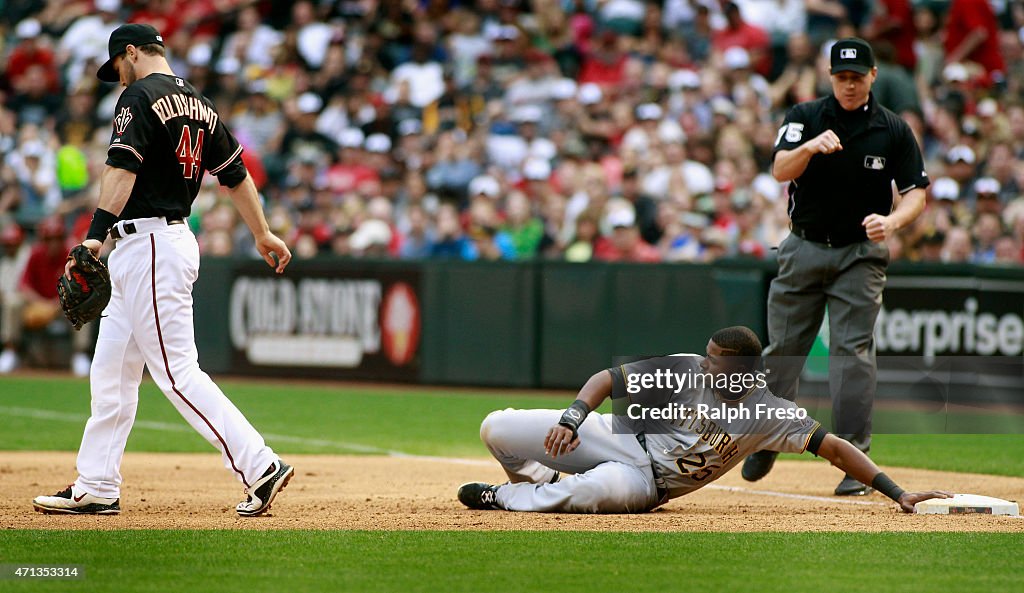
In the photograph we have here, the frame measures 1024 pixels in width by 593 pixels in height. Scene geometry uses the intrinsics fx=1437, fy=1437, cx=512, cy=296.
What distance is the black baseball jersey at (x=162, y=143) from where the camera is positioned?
620 centimetres

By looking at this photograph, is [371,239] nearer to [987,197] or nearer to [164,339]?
[987,197]

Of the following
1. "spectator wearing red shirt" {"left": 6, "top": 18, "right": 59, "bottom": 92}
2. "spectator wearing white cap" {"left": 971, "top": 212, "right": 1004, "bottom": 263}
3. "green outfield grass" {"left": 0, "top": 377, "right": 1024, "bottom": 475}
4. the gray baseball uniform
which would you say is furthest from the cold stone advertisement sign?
the gray baseball uniform

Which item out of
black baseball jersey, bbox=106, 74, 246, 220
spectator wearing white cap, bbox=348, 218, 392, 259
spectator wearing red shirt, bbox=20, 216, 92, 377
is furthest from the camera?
spectator wearing red shirt, bbox=20, 216, 92, 377

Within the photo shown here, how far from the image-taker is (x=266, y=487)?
6.35 m

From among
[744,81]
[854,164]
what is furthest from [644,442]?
[744,81]

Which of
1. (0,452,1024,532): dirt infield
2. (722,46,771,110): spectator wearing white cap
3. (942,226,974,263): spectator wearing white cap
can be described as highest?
(722,46,771,110): spectator wearing white cap

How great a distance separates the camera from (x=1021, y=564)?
5.39 metres

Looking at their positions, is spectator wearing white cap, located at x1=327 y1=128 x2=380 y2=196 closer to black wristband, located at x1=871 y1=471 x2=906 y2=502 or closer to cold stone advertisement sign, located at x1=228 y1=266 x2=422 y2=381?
cold stone advertisement sign, located at x1=228 y1=266 x2=422 y2=381

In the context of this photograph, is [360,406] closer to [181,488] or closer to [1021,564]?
[181,488]

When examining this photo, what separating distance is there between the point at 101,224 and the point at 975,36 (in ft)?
39.1

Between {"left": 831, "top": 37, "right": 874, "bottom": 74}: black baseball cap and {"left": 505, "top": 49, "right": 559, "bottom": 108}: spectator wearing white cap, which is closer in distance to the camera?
{"left": 831, "top": 37, "right": 874, "bottom": 74}: black baseball cap

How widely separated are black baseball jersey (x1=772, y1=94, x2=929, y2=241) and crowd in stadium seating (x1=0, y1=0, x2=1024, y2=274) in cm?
539

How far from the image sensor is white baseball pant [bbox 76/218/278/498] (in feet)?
20.6

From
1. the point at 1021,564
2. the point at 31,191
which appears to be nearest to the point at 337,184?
the point at 31,191
